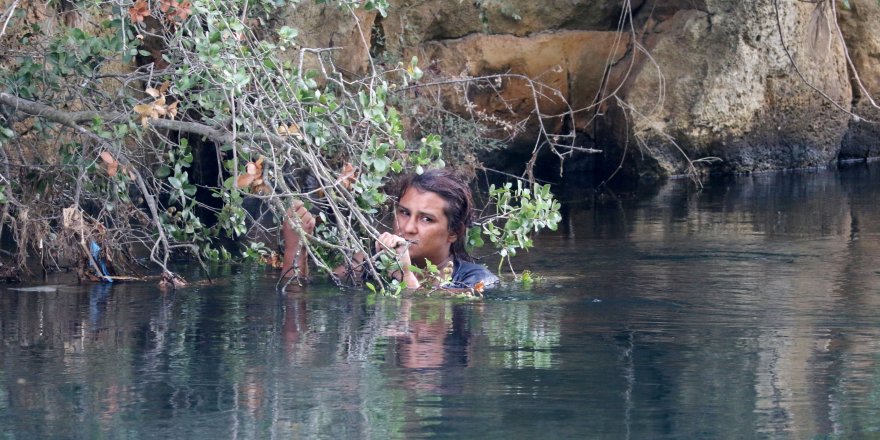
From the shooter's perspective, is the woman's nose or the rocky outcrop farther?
the rocky outcrop

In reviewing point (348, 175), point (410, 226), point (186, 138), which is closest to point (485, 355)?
point (348, 175)

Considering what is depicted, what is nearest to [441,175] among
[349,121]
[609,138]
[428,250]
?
[428,250]

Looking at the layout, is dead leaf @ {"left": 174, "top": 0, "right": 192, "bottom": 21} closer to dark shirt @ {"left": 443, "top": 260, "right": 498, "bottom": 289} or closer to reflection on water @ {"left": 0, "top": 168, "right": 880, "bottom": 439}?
reflection on water @ {"left": 0, "top": 168, "right": 880, "bottom": 439}

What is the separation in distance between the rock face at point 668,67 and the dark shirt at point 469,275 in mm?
6448

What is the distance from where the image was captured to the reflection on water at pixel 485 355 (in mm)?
4141

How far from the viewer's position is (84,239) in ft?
23.0

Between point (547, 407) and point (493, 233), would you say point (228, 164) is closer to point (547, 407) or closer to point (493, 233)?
point (493, 233)

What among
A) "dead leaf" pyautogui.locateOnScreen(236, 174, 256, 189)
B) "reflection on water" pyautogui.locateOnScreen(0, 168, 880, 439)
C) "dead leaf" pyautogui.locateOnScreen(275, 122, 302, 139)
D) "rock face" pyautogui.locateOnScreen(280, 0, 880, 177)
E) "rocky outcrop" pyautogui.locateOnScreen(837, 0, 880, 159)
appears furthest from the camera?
"rocky outcrop" pyautogui.locateOnScreen(837, 0, 880, 159)

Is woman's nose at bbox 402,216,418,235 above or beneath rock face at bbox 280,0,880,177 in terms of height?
beneath

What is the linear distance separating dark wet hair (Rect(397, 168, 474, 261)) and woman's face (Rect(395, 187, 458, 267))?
27 mm

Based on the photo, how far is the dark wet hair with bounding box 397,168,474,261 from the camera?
7293mm

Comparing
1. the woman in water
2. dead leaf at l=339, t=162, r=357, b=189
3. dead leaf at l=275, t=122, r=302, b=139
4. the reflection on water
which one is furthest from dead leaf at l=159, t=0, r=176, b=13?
the woman in water

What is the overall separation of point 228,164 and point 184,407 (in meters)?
2.28

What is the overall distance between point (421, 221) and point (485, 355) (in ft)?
7.07
